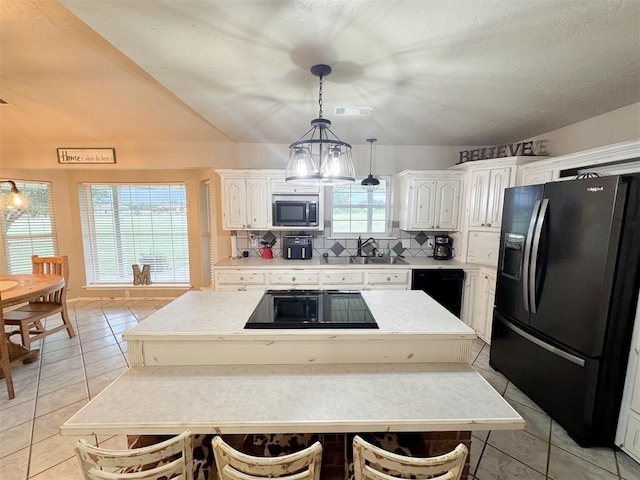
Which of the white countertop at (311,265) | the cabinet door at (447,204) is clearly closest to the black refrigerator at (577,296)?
the white countertop at (311,265)

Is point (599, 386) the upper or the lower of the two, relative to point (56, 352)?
upper

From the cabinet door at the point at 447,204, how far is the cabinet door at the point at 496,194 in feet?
1.69

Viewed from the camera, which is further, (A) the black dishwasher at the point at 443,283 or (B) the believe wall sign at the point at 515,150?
(A) the black dishwasher at the point at 443,283

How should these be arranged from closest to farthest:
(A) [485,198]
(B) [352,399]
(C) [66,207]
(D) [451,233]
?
(B) [352,399] < (A) [485,198] < (D) [451,233] < (C) [66,207]

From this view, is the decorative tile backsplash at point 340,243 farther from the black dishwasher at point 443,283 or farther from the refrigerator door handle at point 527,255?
the refrigerator door handle at point 527,255

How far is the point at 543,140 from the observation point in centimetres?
319

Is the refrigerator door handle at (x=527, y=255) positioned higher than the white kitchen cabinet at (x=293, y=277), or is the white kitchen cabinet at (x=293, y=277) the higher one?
the refrigerator door handle at (x=527, y=255)

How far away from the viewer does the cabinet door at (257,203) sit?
3705mm

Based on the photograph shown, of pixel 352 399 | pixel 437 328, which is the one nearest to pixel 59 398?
pixel 352 399

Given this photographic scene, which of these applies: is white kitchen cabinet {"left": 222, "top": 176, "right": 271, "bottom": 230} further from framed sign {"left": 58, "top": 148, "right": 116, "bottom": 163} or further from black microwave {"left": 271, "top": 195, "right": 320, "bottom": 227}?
framed sign {"left": 58, "top": 148, "right": 116, "bottom": 163}

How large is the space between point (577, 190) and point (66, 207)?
650 cm

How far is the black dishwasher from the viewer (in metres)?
3.43

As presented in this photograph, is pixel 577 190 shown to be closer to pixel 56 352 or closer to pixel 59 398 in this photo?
pixel 59 398

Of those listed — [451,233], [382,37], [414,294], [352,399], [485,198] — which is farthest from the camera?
[451,233]
